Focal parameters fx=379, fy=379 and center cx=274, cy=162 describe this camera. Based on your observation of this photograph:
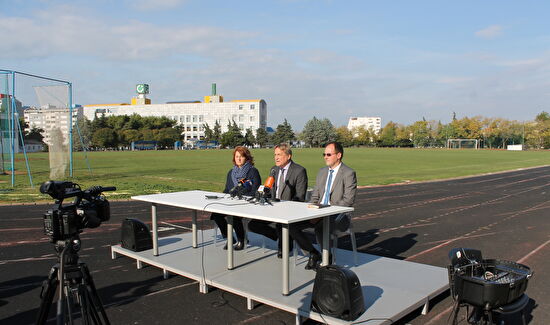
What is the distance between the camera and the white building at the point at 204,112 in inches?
6033

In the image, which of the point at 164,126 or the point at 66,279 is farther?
the point at 164,126

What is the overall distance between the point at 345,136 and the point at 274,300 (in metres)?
133

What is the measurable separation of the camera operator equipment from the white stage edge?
1865 mm

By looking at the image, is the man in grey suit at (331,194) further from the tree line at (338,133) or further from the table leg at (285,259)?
the tree line at (338,133)

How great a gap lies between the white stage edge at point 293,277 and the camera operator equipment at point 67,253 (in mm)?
1865

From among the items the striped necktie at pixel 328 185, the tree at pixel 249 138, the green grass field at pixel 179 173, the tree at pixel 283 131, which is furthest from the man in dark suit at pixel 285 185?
the tree at pixel 249 138

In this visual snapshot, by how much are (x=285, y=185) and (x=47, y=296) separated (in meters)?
3.84

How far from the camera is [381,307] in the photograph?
4004mm

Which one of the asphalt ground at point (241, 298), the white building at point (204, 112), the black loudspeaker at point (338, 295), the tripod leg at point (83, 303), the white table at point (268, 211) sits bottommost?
the asphalt ground at point (241, 298)

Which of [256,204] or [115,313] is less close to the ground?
[256,204]

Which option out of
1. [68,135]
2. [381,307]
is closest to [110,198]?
[68,135]

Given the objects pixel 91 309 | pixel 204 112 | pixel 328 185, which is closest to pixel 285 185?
pixel 328 185

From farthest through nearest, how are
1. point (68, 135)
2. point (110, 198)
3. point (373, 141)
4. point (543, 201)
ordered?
point (373, 141) → point (68, 135) → point (543, 201) → point (110, 198)

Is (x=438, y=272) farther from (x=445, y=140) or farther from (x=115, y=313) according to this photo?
(x=445, y=140)
